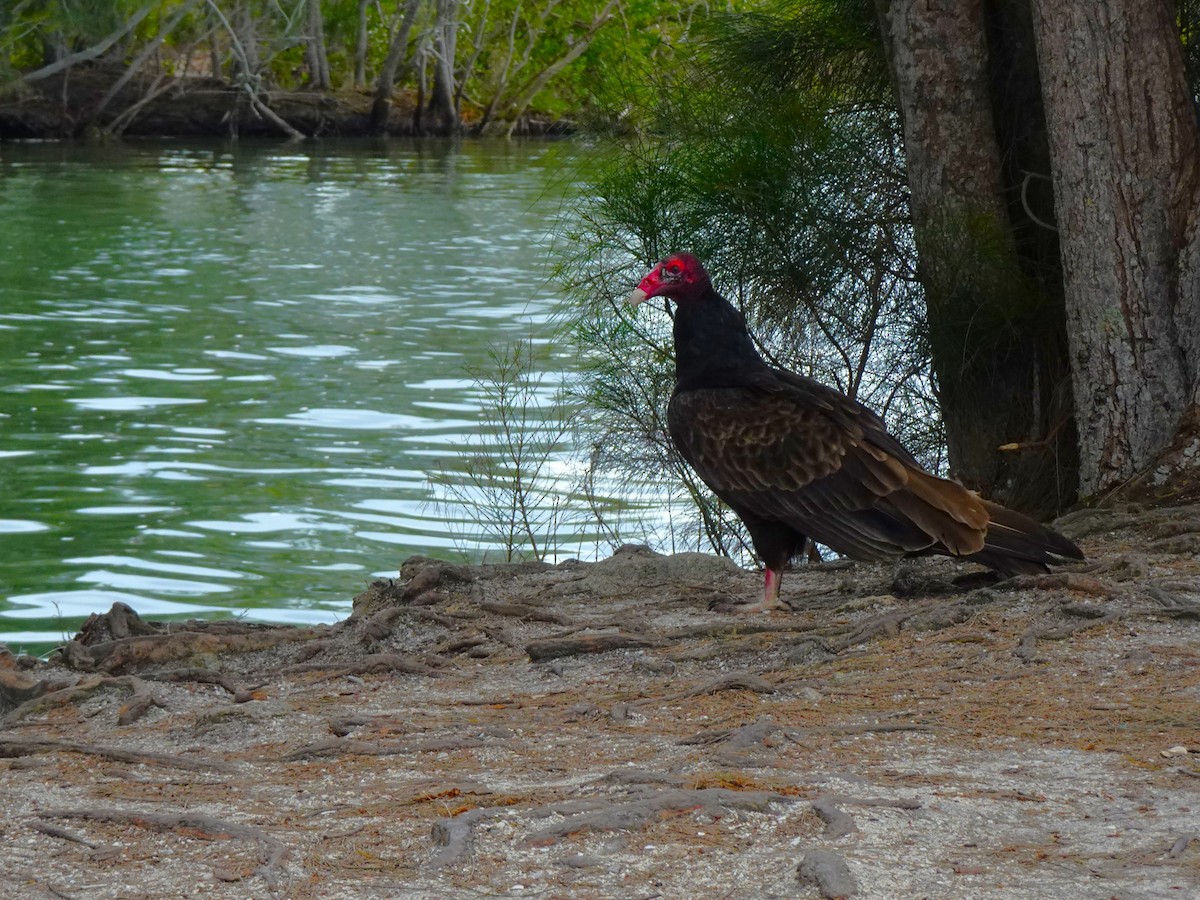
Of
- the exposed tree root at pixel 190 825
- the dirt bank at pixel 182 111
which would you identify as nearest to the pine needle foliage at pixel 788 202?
the exposed tree root at pixel 190 825

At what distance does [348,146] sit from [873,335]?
134 ft

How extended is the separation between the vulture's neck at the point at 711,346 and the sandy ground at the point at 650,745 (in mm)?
837

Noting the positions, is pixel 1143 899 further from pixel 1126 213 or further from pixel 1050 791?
pixel 1126 213

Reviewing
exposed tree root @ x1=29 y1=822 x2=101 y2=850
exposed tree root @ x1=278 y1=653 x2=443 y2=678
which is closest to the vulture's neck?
exposed tree root @ x1=278 y1=653 x2=443 y2=678

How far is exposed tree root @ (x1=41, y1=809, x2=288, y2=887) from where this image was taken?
3.18 m

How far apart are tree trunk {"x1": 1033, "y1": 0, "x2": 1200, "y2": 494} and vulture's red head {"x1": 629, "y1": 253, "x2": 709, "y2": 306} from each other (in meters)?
1.50

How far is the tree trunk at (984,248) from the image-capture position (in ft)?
22.6

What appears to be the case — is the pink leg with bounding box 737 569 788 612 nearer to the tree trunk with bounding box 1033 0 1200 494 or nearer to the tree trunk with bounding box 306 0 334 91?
the tree trunk with bounding box 1033 0 1200 494

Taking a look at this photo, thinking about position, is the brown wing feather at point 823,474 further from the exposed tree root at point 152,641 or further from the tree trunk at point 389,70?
the tree trunk at point 389,70

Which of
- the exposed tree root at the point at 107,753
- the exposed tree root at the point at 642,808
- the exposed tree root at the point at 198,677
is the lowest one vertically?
the exposed tree root at the point at 198,677

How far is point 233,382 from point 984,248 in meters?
9.90

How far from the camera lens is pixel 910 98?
22.8 feet

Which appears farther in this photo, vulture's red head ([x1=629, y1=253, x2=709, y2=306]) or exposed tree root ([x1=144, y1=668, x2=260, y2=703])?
vulture's red head ([x1=629, y1=253, x2=709, y2=306])

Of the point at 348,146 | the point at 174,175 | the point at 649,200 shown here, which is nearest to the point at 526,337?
the point at 649,200
